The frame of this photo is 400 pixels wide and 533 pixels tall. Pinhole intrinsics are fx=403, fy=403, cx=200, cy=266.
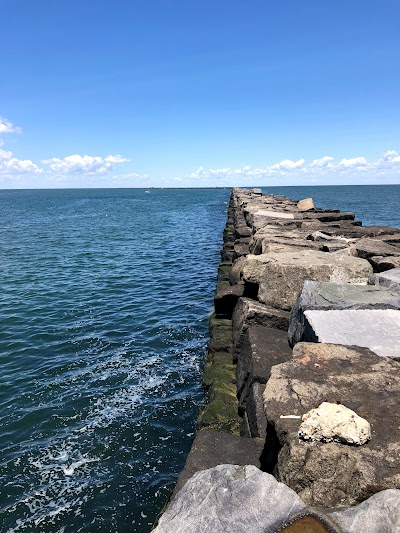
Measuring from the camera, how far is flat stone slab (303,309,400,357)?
4652 millimetres

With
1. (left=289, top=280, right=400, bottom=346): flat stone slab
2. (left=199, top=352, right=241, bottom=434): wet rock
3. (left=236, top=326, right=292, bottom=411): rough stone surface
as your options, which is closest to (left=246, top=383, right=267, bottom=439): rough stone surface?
(left=236, top=326, right=292, bottom=411): rough stone surface

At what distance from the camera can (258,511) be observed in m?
2.64

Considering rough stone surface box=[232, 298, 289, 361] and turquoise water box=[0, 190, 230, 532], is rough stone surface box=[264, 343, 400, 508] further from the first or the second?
turquoise water box=[0, 190, 230, 532]

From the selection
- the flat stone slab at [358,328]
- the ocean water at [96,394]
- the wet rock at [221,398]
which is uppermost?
the flat stone slab at [358,328]

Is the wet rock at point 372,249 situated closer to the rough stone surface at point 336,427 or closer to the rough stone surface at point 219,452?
the rough stone surface at point 219,452

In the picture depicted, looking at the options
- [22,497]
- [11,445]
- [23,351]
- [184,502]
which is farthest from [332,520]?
[23,351]

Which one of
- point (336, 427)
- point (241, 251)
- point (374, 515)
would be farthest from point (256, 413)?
point (241, 251)

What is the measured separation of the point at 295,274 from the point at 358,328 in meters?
2.14

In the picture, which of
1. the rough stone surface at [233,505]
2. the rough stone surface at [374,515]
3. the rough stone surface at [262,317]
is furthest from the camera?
the rough stone surface at [262,317]

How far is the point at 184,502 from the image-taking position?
292cm

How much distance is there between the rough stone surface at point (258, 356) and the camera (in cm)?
543

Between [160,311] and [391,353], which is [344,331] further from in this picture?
[160,311]

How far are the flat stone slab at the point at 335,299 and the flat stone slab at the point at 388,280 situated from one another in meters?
0.20

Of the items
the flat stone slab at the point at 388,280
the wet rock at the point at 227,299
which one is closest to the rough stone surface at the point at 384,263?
the flat stone slab at the point at 388,280
